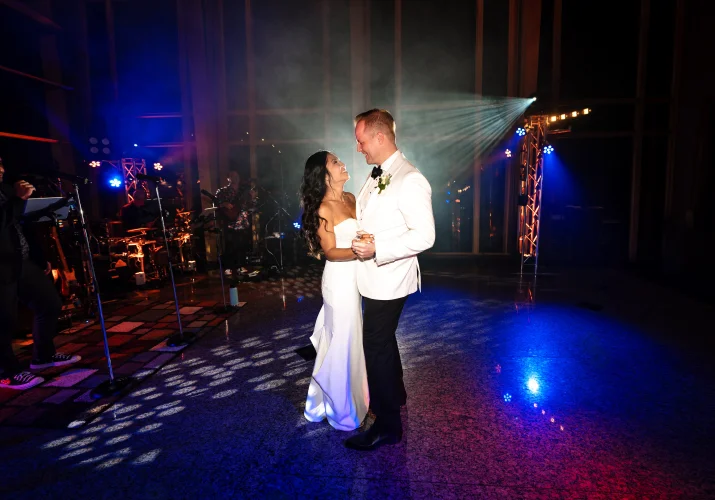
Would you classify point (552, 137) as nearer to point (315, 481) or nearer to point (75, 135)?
point (315, 481)

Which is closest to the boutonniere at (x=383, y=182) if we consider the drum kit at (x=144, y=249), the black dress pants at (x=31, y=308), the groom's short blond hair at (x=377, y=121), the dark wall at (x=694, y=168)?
the groom's short blond hair at (x=377, y=121)

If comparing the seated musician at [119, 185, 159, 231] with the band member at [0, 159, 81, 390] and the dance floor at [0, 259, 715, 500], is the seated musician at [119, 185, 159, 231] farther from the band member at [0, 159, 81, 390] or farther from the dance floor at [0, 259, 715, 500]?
the band member at [0, 159, 81, 390]

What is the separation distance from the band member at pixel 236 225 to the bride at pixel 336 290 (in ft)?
16.9

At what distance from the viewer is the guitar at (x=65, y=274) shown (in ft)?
16.4

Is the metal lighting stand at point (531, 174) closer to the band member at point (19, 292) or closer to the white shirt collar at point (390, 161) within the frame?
the white shirt collar at point (390, 161)

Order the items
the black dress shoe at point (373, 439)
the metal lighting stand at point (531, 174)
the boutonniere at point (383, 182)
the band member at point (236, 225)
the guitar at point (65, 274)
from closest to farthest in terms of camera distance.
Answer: the boutonniere at point (383, 182) < the black dress shoe at point (373, 439) < the guitar at point (65, 274) < the metal lighting stand at point (531, 174) < the band member at point (236, 225)

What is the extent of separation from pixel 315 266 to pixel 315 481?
6.44 m

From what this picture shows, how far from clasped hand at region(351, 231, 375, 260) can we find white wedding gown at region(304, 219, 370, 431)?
457mm

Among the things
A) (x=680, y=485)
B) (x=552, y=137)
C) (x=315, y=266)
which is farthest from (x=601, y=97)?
(x=680, y=485)

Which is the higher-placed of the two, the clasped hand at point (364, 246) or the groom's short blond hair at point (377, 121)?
the groom's short blond hair at point (377, 121)

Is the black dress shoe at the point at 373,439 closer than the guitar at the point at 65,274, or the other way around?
the black dress shoe at the point at 373,439

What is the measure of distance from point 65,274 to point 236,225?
2.89m

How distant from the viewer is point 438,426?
2748 mm

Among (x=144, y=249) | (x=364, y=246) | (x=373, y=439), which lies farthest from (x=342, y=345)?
(x=144, y=249)
